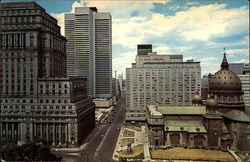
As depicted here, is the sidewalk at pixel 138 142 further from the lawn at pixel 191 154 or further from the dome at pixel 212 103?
the dome at pixel 212 103

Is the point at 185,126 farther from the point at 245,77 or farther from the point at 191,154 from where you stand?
the point at 245,77

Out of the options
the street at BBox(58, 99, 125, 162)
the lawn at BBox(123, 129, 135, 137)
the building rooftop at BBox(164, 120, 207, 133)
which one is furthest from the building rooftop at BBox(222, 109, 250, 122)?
the street at BBox(58, 99, 125, 162)

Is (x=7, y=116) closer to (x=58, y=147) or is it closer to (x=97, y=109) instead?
(x=58, y=147)

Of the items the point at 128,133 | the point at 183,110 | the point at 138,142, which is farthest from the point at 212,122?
the point at 128,133

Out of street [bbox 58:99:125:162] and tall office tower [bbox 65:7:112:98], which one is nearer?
street [bbox 58:99:125:162]

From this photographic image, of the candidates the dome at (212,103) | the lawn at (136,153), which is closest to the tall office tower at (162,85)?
the dome at (212,103)

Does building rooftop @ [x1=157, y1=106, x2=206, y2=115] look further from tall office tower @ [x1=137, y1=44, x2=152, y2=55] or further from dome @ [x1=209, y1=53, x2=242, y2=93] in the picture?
tall office tower @ [x1=137, y1=44, x2=152, y2=55]

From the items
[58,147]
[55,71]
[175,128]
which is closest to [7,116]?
[58,147]
